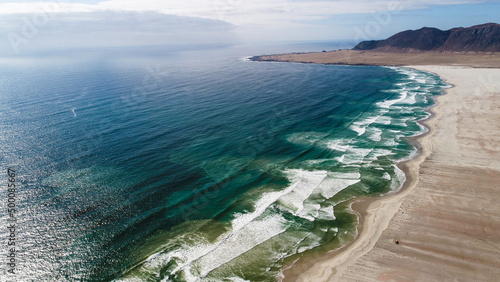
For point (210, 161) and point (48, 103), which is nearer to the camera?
point (210, 161)

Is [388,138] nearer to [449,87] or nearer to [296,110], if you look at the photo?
[296,110]

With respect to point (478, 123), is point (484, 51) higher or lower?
higher

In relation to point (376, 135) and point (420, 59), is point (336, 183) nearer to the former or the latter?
point (376, 135)

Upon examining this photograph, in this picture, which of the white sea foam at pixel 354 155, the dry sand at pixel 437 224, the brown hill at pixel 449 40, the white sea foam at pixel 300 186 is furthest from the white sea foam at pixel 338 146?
the brown hill at pixel 449 40

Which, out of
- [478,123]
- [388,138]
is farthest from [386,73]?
[388,138]

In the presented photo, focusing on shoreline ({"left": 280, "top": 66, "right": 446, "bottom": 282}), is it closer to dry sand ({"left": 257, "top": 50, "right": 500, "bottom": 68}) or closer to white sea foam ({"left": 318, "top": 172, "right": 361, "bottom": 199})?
white sea foam ({"left": 318, "top": 172, "right": 361, "bottom": 199})

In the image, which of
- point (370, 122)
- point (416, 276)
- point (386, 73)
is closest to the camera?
point (416, 276)

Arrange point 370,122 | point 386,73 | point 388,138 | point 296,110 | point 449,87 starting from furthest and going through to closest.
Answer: point 386,73 → point 449,87 → point 296,110 → point 370,122 → point 388,138
